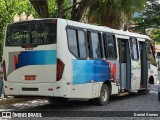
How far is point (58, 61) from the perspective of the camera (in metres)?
12.6

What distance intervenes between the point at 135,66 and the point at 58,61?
611 cm

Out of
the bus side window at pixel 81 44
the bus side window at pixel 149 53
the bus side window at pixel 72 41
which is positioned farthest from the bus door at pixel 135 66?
the bus side window at pixel 72 41

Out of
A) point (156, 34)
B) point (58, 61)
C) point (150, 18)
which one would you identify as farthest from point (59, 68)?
point (156, 34)

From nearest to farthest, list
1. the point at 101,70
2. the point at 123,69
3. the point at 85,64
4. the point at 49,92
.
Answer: the point at 49,92 → the point at 85,64 → the point at 101,70 → the point at 123,69

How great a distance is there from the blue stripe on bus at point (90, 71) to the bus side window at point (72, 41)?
32 cm

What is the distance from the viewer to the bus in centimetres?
1263

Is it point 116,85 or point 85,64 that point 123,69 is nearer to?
point 116,85

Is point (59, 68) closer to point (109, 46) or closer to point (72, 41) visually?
point (72, 41)

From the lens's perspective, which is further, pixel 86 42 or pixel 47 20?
pixel 86 42

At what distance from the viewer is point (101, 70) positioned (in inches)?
578

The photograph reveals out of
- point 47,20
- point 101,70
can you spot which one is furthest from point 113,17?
point 47,20

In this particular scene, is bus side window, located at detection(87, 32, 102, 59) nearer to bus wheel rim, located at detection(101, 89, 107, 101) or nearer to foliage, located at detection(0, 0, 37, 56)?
bus wheel rim, located at detection(101, 89, 107, 101)

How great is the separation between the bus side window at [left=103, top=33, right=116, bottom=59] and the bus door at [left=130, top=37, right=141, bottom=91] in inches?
73.6

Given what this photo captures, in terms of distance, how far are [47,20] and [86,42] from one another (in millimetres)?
1626
